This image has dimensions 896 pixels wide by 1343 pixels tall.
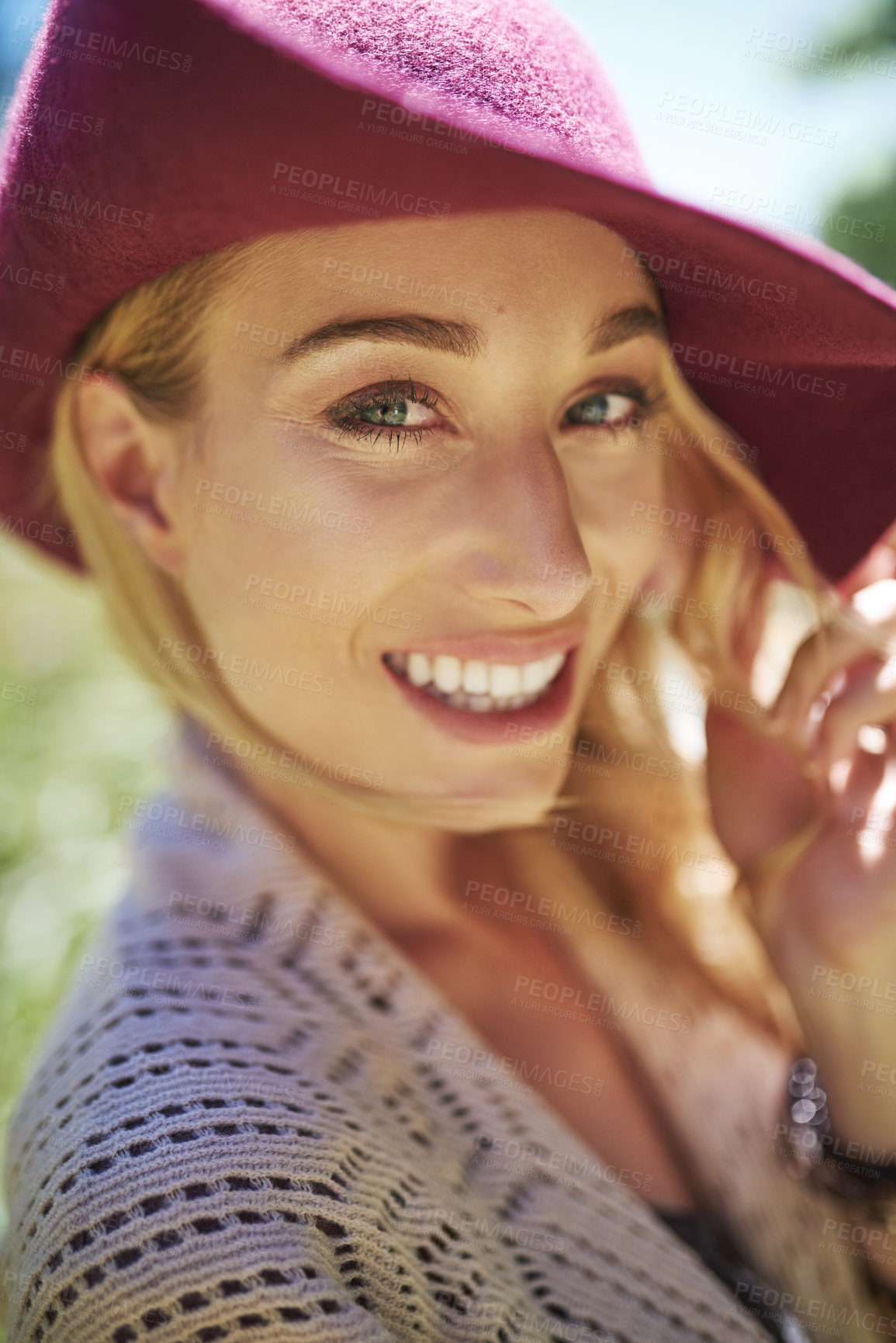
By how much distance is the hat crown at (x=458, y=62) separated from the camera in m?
0.98

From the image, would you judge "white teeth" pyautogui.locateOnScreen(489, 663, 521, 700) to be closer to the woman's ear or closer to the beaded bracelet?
the woman's ear

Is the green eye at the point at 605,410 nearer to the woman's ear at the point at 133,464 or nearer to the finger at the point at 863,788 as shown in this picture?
the woman's ear at the point at 133,464

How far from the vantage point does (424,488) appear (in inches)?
50.0

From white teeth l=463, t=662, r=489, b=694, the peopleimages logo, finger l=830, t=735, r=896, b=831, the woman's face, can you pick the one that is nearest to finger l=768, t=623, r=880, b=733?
finger l=830, t=735, r=896, b=831

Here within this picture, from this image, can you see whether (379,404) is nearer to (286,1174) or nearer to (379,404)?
(379,404)

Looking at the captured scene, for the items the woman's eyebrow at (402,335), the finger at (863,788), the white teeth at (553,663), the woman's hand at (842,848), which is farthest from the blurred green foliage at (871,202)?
the woman's eyebrow at (402,335)

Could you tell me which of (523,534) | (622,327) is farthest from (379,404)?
(622,327)

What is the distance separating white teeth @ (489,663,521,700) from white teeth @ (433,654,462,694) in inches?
1.9

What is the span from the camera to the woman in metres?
1.04

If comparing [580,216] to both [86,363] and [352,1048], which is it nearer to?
[86,363]

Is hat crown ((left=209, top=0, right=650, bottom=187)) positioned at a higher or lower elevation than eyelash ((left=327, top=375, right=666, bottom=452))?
higher

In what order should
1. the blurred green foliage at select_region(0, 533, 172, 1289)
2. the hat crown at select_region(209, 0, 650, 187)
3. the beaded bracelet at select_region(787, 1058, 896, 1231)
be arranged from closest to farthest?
the hat crown at select_region(209, 0, 650, 187), the beaded bracelet at select_region(787, 1058, 896, 1231), the blurred green foliage at select_region(0, 533, 172, 1289)

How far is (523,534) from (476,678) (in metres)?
0.24

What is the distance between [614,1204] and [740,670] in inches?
38.6
